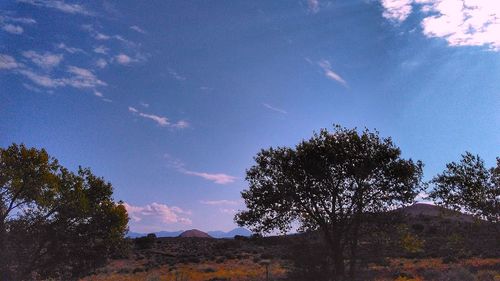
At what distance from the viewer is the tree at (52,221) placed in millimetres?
31062

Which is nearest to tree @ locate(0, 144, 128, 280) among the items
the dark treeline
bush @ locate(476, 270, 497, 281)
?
the dark treeline

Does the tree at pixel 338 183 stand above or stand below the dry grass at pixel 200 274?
above

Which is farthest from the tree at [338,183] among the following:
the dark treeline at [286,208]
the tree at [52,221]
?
the tree at [52,221]

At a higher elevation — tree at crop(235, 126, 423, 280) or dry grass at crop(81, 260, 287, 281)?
tree at crop(235, 126, 423, 280)

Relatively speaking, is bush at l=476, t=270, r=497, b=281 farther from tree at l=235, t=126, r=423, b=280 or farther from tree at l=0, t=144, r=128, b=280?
tree at l=0, t=144, r=128, b=280

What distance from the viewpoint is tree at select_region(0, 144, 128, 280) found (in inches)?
1223

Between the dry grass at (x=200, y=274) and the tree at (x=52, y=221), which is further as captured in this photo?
the dry grass at (x=200, y=274)

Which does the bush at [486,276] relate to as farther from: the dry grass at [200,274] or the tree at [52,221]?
the tree at [52,221]

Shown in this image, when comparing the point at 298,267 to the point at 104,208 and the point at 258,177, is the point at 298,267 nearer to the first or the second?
the point at 258,177

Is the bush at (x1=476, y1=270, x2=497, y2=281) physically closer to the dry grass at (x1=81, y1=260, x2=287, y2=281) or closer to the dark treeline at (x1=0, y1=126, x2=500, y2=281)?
the dark treeline at (x1=0, y1=126, x2=500, y2=281)

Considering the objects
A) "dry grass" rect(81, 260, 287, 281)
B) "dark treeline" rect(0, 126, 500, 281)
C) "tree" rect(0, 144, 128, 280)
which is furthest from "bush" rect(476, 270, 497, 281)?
"tree" rect(0, 144, 128, 280)

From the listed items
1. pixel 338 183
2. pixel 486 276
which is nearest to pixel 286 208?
pixel 338 183

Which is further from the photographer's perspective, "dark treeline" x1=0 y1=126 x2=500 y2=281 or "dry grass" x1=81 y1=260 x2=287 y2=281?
"dry grass" x1=81 y1=260 x2=287 y2=281

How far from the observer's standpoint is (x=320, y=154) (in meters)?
34.2
